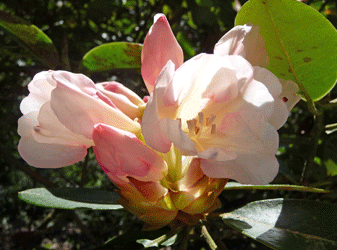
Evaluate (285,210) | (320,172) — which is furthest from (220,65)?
(320,172)

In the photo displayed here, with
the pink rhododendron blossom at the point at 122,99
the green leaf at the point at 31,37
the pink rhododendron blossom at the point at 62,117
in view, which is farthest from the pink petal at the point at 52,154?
the green leaf at the point at 31,37

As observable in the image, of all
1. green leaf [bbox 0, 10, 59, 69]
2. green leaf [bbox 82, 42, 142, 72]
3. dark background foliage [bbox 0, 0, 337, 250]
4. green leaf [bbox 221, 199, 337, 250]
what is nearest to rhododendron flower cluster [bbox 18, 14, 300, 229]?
green leaf [bbox 221, 199, 337, 250]

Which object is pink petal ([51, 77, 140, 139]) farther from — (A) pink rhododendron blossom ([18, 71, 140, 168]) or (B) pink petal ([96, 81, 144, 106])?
(B) pink petal ([96, 81, 144, 106])

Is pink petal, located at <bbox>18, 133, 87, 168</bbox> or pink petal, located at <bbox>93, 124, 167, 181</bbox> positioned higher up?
pink petal, located at <bbox>93, 124, 167, 181</bbox>

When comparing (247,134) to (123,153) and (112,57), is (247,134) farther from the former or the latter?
(112,57)

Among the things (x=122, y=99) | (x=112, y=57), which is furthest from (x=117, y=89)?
(x=112, y=57)

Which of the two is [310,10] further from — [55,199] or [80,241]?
[80,241]
